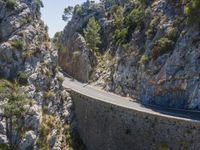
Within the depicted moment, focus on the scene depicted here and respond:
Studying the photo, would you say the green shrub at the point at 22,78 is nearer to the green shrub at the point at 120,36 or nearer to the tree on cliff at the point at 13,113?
A: the tree on cliff at the point at 13,113

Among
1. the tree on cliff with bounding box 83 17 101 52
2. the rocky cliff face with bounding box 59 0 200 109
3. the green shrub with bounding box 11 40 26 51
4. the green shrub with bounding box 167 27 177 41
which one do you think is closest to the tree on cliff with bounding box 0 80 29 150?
the green shrub with bounding box 11 40 26 51

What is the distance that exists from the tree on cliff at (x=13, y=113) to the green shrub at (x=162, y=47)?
24218 millimetres

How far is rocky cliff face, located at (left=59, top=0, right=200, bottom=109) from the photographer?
5828 cm

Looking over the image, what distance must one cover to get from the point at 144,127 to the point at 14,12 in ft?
107

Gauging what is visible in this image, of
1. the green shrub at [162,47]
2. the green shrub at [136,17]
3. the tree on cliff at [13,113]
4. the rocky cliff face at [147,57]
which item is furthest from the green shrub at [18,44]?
the green shrub at [136,17]

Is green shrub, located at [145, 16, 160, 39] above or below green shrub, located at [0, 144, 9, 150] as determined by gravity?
above

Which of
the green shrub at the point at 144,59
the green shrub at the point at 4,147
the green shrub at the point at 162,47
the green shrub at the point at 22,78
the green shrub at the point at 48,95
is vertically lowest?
the green shrub at the point at 4,147

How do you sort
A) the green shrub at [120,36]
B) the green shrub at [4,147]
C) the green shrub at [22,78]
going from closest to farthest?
the green shrub at [4,147], the green shrub at [22,78], the green shrub at [120,36]

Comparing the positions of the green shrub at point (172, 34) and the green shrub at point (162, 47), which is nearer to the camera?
the green shrub at point (162, 47)

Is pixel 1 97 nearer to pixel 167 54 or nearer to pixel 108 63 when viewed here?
pixel 167 54

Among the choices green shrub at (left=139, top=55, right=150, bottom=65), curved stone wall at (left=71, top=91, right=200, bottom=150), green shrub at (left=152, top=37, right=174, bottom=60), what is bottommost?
curved stone wall at (left=71, top=91, right=200, bottom=150)

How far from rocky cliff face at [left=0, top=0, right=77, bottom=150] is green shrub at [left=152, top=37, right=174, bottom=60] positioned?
17820 mm

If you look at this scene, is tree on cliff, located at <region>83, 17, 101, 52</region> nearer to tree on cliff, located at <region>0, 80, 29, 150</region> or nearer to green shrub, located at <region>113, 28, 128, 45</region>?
green shrub, located at <region>113, 28, 128, 45</region>

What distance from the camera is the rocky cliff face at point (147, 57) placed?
58.3 m
